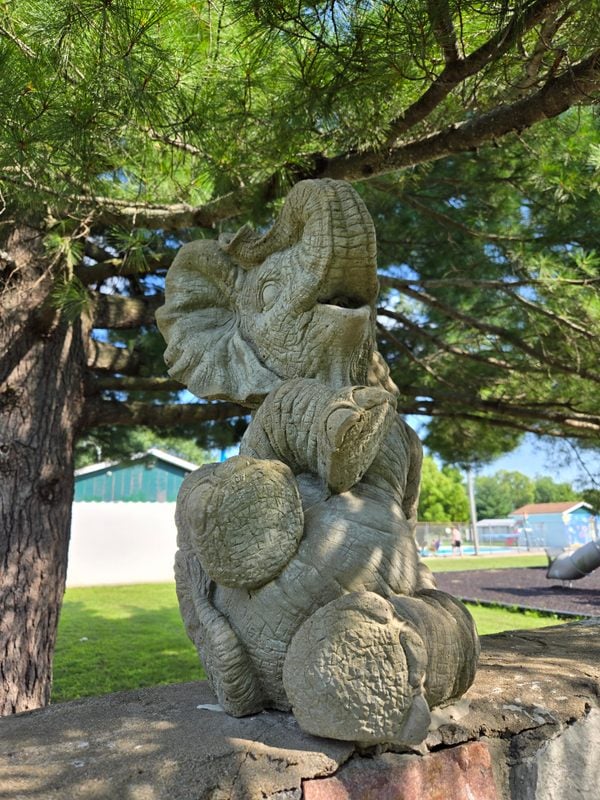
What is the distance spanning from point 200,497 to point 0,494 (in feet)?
8.50

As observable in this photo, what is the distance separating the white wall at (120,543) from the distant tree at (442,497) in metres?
21.2

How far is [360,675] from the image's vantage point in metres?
1.47

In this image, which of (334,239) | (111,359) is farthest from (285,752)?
(111,359)

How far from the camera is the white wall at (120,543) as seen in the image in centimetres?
1579

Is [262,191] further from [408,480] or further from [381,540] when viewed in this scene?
[381,540]

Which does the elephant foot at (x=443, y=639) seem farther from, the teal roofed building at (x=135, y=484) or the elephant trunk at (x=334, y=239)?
the teal roofed building at (x=135, y=484)

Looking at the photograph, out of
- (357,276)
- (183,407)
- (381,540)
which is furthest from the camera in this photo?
(183,407)

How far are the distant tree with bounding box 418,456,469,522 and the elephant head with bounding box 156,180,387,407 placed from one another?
34.3 meters

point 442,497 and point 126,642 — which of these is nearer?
point 126,642

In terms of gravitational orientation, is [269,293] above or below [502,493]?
below

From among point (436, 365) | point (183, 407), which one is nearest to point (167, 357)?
point (183, 407)

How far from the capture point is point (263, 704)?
1.74m

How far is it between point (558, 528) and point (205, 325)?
3847cm

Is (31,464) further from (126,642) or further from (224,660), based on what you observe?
(126,642)
